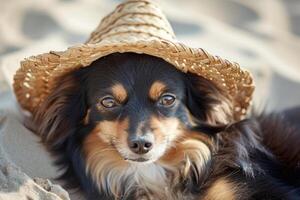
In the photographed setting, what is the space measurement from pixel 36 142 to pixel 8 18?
125 cm

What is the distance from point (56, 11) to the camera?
12.7ft

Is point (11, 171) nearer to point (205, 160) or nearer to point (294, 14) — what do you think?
point (205, 160)

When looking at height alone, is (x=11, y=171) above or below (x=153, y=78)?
below

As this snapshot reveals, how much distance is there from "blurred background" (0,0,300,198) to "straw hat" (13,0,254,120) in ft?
2.05

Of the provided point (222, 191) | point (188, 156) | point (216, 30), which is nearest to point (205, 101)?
point (188, 156)

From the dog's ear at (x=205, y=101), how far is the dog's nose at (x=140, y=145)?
0.26 m

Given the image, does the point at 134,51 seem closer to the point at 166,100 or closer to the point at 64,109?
the point at 166,100

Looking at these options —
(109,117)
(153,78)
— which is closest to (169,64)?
(153,78)

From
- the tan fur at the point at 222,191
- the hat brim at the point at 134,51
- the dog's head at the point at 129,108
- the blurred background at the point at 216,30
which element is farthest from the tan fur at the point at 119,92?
the blurred background at the point at 216,30

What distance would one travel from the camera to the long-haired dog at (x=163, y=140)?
2.44 meters

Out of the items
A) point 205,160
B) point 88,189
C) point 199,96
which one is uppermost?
point 199,96

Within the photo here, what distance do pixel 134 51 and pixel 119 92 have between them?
0.13 meters

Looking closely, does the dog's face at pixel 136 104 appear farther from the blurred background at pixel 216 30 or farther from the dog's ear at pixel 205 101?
the blurred background at pixel 216 30

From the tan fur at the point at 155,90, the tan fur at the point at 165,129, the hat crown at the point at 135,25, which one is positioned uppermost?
the hat crown at the point at 135,25
